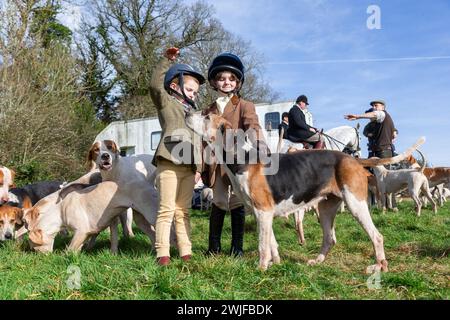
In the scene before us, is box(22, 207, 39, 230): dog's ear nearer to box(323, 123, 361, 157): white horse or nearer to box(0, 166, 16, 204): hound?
box(0, 166, 16, 204): hound

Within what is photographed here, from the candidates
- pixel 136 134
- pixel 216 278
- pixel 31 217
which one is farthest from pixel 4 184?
pixel 136 134

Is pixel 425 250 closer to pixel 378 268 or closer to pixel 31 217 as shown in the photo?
pixel 378 268

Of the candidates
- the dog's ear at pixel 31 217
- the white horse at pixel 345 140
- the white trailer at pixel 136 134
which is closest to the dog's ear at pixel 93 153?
the dog's ear at pixel 31 217

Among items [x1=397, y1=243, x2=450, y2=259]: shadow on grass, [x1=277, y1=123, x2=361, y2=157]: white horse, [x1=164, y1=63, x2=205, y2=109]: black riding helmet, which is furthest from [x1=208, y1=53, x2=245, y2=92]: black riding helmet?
[x1=277, y1=123, x2=361, y2=157]: white horse

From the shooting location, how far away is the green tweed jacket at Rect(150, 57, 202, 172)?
14.8 feet

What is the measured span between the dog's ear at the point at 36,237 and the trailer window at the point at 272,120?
42.1 feet

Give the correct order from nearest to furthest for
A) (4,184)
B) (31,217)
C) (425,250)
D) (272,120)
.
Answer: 1. (31,217)
2. (425,250)
3. (4,184)
4. (272,120)

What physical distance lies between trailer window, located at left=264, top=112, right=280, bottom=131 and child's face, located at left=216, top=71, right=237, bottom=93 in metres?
12.6

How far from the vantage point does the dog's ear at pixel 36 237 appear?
212 inches

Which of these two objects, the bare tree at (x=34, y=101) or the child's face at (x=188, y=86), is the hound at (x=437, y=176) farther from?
the bare tree at (x=34, y=101)

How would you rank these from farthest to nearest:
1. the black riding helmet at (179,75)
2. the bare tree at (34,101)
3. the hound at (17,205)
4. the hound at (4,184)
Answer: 1. the bare tree at (34,101)
2. the hound at (4,184)
3. the hound at (17,205)
4. the black riding helmet at (179,75)

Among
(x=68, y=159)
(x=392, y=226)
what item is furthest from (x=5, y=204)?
(x=68, y=159)

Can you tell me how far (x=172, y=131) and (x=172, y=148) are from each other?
0.18 meters

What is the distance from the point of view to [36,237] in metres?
5.39
